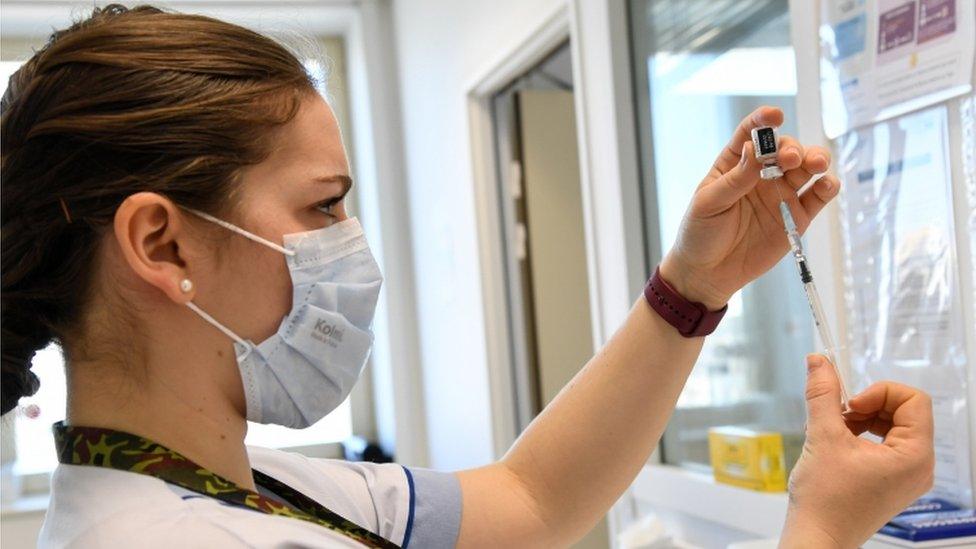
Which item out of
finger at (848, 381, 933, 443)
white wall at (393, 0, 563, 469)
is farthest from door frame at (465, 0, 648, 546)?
finger at (848, 381, 933, 443)

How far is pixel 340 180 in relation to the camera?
934 millimetres

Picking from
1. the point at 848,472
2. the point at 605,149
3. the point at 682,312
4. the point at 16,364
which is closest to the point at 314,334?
the point at 16,364

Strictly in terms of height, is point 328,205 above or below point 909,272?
above

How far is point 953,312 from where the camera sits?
4.00ft

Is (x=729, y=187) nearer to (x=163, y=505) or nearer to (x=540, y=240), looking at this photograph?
(x=163, y=505)

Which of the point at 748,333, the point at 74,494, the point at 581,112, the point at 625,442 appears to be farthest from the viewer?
the point at 581,112

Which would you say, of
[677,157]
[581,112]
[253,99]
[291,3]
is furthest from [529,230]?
[253,99]

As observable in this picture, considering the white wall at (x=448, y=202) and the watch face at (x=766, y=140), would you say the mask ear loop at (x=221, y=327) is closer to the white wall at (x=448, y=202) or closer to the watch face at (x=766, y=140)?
the watch face at (x=766, y=140)

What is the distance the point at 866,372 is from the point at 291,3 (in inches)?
130

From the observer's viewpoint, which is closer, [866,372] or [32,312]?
[32,312]

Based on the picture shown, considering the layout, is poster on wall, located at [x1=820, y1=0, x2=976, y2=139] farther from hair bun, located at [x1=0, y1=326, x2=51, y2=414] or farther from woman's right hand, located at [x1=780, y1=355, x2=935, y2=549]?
hair bun, located at [x1=0, y1=326, x2=51, y2=414]

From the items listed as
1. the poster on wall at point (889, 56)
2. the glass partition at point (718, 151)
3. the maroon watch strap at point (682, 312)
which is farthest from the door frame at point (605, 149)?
the maroon watch strap at point (682, 312)

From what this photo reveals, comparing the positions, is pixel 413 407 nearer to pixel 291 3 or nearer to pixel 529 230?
pixel 529 230

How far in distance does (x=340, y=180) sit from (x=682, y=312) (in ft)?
1.31
